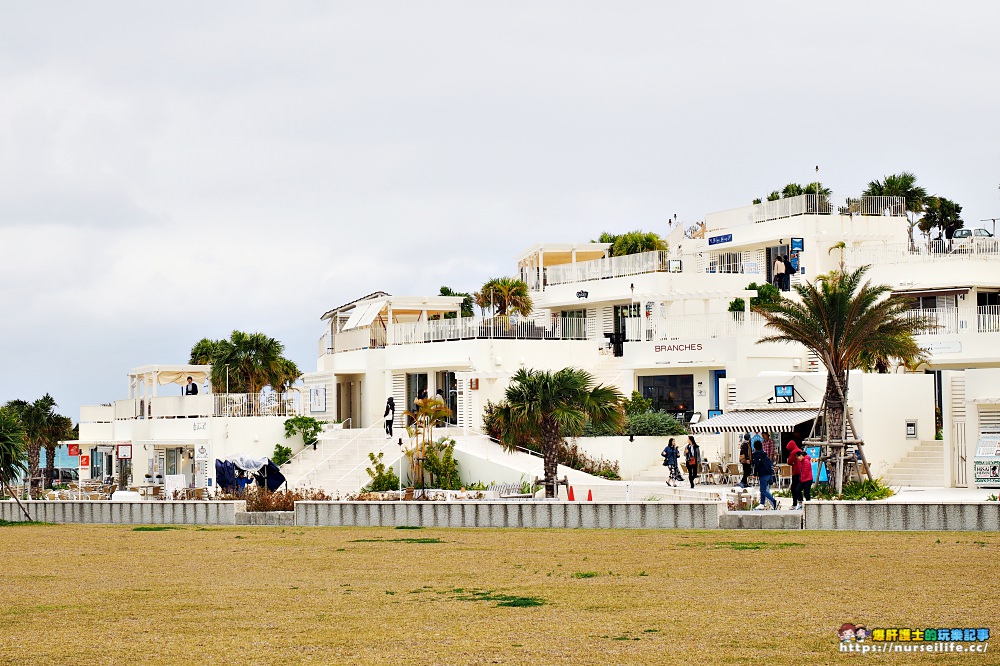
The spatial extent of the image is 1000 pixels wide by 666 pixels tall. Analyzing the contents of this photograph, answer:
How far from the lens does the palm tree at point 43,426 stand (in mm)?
78750

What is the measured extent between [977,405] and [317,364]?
2962 cm

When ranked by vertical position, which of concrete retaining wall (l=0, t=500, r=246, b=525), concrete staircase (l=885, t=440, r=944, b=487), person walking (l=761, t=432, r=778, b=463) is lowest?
concrete retaining wall (l=0, t=500, r=246, b=525)

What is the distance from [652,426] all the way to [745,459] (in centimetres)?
558

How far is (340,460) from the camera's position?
1861 inches

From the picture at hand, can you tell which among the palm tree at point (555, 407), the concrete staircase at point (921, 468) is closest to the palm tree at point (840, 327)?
the concrete staircase at point (921, 468)

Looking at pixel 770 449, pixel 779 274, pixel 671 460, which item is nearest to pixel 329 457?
pixel 671 460

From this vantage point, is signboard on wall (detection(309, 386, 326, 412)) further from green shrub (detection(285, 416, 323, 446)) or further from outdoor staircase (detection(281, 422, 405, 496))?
green shrub (detection(285, 416, 323, 446))

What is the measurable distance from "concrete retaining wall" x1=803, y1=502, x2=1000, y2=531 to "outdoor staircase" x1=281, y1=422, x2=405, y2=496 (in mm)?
19974

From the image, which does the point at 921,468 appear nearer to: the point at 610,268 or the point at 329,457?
the point at 329,457

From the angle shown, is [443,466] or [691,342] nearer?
[443,466]

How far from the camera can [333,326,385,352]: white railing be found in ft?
181

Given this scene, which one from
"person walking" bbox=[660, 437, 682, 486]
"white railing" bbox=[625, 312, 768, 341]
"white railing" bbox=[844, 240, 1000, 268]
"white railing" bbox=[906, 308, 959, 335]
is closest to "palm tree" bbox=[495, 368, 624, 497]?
"person walking" bbox=[660, 437, 682, 486]

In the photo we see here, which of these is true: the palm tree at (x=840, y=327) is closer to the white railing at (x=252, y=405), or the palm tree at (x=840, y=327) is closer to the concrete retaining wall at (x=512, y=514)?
the concrete retaining wall at (x=512, y=514)

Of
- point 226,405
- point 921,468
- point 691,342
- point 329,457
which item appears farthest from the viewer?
point 226,405
